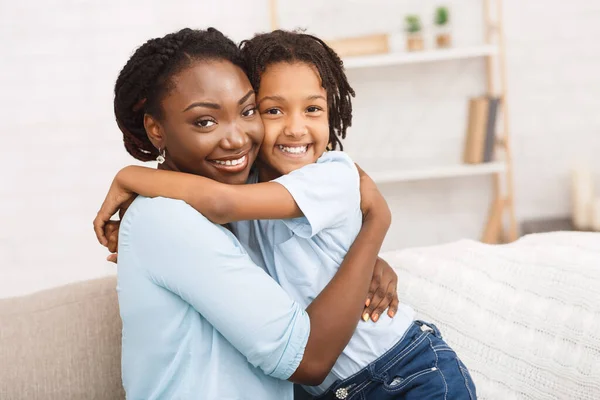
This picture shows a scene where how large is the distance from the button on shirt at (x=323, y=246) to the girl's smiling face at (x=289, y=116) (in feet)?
0.24

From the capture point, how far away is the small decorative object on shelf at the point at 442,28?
3.46 meters

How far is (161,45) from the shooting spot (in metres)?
1.19

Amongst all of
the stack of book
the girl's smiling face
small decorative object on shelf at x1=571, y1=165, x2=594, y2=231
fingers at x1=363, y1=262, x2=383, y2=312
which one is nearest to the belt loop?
fingers at x1=363, y1=262, x2=383, y2=312

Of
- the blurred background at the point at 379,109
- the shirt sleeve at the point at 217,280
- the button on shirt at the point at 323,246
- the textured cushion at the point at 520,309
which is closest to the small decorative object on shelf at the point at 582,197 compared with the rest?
the blurred background at the point at 379,109

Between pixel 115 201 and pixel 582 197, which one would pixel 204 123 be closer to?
pixel 115 201

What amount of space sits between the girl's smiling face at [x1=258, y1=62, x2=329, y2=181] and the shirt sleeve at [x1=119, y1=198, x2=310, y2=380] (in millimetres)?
306

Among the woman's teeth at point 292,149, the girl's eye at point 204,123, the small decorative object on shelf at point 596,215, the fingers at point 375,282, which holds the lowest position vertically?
the small decorative object on shelf at point 596,215

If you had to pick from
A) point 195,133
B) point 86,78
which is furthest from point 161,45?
point 86,78

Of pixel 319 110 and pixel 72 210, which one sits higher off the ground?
pixel 319 110

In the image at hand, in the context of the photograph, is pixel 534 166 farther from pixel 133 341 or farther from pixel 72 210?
pixel 133 341

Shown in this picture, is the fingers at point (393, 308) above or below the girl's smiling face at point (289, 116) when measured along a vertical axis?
below

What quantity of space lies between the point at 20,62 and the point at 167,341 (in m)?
2.98

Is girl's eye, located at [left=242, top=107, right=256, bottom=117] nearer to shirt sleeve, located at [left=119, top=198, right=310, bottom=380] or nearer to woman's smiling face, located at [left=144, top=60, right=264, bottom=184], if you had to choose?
woman's smiling face, located at [left=144, top=60, right=264, bottom=184]

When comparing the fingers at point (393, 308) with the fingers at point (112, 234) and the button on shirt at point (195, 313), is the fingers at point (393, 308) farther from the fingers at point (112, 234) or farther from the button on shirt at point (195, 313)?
the fingers at point (112, 234)
